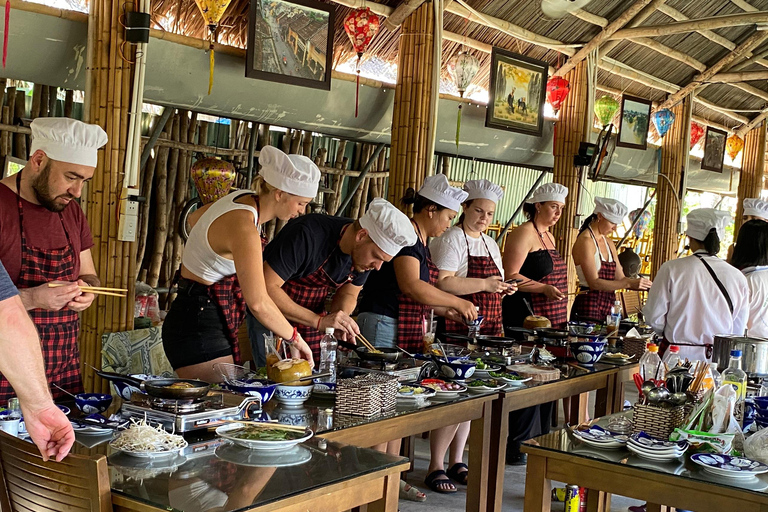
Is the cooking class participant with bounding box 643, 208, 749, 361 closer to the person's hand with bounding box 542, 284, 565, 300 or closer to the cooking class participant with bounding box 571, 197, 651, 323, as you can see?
the person's hand with bounding box 542, 284, 565, 300

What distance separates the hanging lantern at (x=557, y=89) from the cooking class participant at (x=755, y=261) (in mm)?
4242

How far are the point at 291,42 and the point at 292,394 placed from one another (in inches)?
144

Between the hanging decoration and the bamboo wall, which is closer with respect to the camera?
the bamboo wall

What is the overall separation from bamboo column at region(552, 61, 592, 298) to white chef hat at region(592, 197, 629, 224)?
2.72m

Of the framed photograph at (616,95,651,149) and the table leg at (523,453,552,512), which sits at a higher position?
the framed photograph at (616,95,651,149)

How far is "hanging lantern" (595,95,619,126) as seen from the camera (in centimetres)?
942

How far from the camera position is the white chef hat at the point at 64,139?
3090mm

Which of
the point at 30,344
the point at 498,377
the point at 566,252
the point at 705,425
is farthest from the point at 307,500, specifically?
the point at 566,252

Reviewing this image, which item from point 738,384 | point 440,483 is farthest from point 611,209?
point 738,384

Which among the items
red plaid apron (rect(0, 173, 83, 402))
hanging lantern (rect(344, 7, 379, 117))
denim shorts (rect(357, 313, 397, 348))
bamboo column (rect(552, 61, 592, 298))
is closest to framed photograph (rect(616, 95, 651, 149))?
bamboo column (rect(552, 61, 592, 298))

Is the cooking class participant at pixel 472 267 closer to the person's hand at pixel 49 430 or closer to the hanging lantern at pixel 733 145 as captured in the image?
the person's hand at pixel 49 430

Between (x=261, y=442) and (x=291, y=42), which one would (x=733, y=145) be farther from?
(x=261, y=442)

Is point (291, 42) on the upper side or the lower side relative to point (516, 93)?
lower

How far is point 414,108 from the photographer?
261 inches
